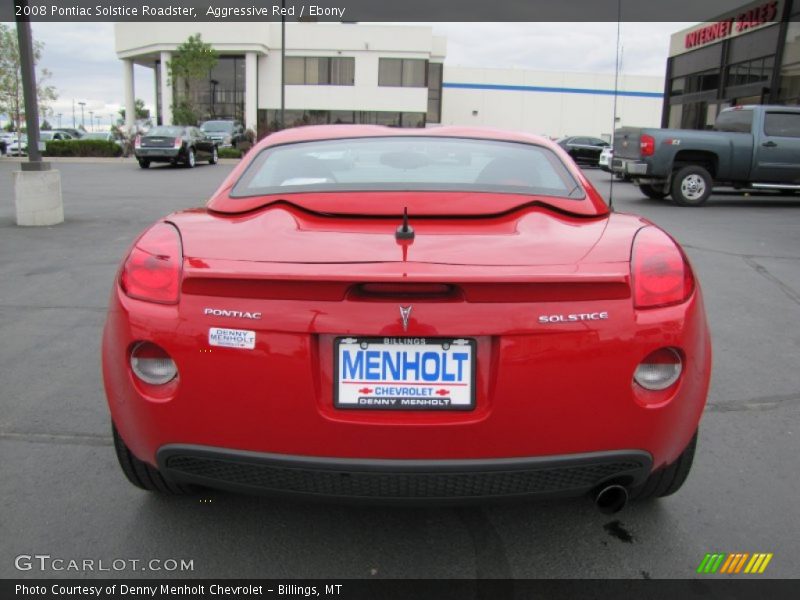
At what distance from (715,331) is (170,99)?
4660 centimetres

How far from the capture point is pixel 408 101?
154ft

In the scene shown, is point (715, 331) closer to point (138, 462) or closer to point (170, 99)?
point (138, 462)

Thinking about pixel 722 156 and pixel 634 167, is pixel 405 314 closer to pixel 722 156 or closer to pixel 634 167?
pixel 634 167

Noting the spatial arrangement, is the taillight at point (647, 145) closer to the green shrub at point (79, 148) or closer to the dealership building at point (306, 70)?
the green shrub at point (79, 148)

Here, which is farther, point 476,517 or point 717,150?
point 717,150

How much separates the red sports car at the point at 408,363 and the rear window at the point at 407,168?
579mm

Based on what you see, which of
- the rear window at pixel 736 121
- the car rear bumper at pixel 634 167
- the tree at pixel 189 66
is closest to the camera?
the car rear bumper at pixel 634 167

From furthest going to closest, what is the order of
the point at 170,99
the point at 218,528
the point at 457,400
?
the point at 170,99 → the point at 218,528 → the point at 457,400

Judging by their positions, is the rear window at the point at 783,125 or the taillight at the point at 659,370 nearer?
the taillight at the point at 659,370

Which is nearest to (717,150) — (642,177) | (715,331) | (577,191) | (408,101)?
(642,177)

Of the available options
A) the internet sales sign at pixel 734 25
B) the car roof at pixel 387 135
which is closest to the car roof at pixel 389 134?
the car roof at pixel 387 135

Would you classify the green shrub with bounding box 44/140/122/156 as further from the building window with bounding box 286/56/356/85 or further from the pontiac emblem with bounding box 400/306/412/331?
the pontiac emblem with bounding box 400/306/412/331

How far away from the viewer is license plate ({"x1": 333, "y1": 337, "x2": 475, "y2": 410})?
1.98m

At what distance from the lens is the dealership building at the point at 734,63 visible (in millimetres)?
21156
